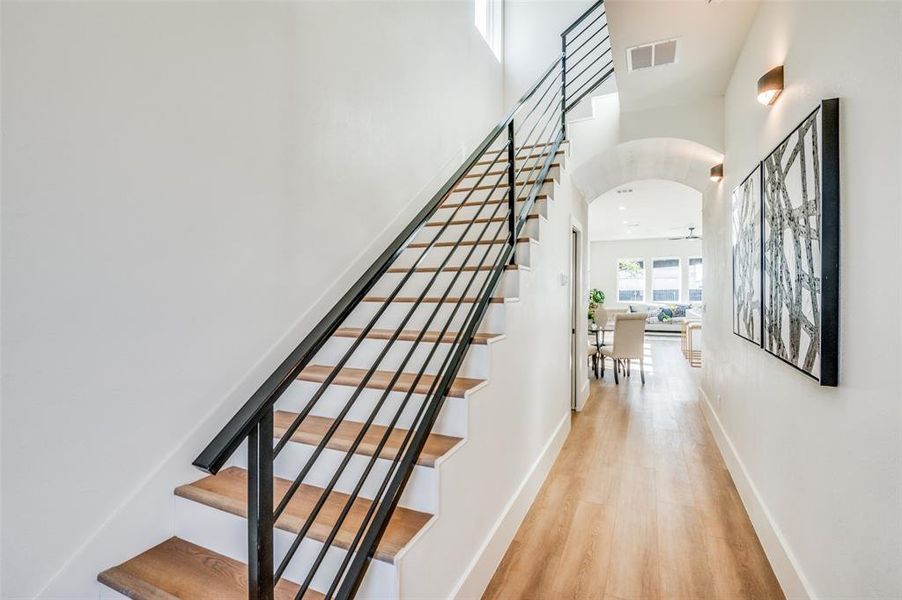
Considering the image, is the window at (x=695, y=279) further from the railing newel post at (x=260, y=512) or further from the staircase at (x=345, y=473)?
the railing newel post at (x=260, y=512)

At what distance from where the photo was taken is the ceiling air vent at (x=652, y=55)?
9.59 ft


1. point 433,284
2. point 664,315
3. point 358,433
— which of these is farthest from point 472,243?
point 664,315

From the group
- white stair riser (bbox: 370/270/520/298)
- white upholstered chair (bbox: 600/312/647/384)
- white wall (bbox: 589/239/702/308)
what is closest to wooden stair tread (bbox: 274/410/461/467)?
white stair riser (bbox: 370/270/520/298)

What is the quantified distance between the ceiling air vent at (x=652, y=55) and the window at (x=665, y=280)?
11567 millimetres

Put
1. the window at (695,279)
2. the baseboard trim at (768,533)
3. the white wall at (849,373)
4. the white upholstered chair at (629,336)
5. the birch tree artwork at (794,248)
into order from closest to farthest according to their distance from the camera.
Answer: the white wall at (849,373) → the birch tree artwork at (794,248) → the baseboard trim at (768,533) → the white upholstered chair at (629,336) → the window at (695,279)

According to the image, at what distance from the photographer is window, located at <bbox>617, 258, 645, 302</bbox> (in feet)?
45.4

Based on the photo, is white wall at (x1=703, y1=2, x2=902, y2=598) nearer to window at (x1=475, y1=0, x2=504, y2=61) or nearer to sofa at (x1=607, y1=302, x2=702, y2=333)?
window at (x1=475, y1=0, x2=504, y2=61)


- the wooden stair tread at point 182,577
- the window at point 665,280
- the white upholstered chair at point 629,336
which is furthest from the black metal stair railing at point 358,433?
the window at point 665,280

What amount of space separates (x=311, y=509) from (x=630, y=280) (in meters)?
14.0

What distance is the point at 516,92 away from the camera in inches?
200

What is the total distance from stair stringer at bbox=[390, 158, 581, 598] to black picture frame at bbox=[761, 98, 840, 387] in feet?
3.98

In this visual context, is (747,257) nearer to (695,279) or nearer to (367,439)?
(367,439)

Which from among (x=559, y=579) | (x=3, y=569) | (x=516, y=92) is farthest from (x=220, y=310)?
(x=516, y=92)

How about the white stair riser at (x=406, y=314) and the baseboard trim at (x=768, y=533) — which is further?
the white stair riser at (x=406, y=314)
